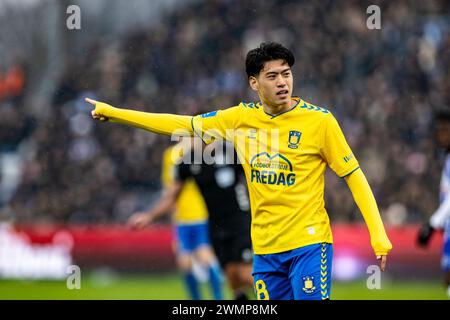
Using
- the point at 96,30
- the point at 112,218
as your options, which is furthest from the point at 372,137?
the point at 96,30

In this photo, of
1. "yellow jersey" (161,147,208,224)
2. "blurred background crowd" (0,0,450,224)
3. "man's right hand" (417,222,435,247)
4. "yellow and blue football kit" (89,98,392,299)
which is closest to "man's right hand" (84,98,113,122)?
"yellow and blue football kit" (89,98,392,299)

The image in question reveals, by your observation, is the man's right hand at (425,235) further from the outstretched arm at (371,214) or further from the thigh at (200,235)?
the thigh at (200,235)

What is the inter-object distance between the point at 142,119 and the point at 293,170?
3.75 ft

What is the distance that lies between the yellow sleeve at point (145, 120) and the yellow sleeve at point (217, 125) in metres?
0.07

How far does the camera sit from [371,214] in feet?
19.9

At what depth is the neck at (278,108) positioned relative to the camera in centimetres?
625

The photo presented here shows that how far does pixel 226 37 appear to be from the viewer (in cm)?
1839

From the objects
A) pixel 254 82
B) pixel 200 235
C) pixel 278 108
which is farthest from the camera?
pixel 200 235

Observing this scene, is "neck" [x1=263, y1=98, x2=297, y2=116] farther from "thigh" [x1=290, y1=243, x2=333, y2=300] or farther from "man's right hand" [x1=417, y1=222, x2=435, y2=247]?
"man's right hand" [x1=417, y1=222, x2=435, y2=247]

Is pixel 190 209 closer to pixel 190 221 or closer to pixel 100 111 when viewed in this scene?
pixel 190 221

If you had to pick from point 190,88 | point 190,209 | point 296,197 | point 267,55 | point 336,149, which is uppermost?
point 190,88

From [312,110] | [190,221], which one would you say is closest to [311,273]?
[312,110]

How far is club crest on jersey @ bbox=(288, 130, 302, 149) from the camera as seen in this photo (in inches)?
242

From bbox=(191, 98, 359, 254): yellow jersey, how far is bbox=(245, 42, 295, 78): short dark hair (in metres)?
0.32
